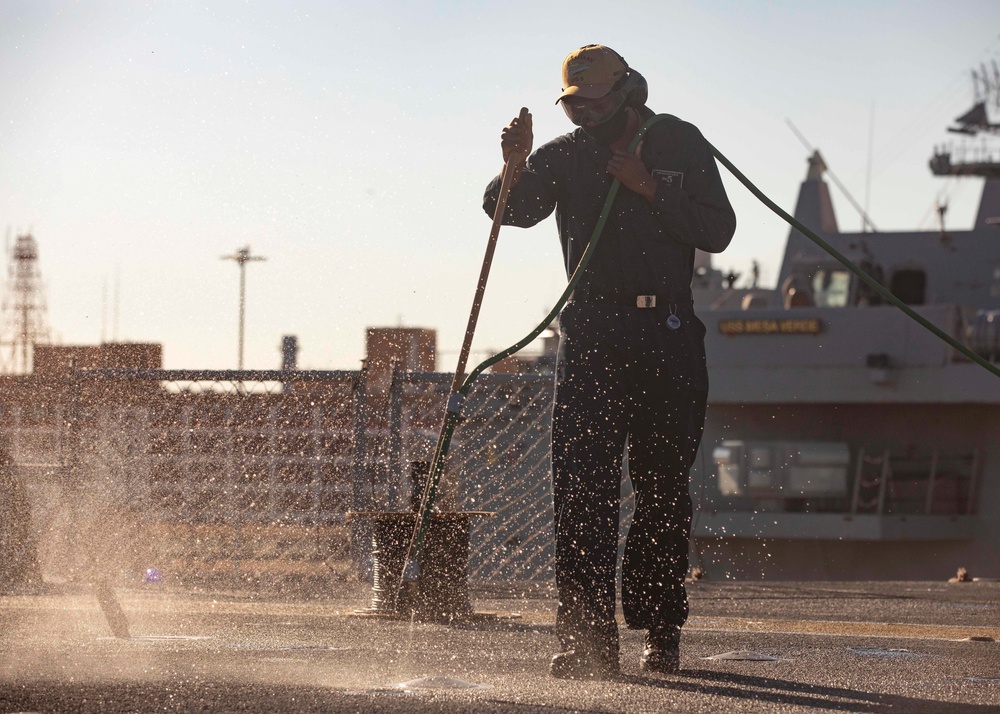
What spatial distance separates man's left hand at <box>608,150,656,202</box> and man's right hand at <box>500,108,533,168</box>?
1.01ft

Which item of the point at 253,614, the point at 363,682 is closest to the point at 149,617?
the point at 253,614

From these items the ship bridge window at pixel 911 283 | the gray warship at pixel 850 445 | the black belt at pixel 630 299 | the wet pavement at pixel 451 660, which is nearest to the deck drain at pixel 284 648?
the wet pavement at pixel 451 660

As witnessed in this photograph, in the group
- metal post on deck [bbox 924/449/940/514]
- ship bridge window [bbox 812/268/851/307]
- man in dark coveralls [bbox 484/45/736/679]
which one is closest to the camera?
man in dark coveralls [bbox 484/45/736/679]

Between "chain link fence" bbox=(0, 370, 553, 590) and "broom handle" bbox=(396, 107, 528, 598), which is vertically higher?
"broom handle" bbox=(396, 107, 528, 598)

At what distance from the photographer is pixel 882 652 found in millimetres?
4246

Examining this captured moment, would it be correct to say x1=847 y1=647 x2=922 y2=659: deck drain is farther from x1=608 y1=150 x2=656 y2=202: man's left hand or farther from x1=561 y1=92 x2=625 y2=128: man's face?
x1=561 y1=92 x2=625 y2=128: man's face

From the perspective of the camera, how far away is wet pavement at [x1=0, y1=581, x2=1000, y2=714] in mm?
2895

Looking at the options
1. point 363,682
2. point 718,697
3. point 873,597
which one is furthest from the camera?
point 873,597

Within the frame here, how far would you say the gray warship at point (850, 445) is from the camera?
2630cm

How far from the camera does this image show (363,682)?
10.6 feet

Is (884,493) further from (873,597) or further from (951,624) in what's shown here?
(951,624)

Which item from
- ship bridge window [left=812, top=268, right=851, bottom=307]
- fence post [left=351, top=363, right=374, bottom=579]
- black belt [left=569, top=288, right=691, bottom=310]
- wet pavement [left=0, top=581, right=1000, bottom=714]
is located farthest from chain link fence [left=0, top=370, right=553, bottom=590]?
ship bridge window [left=812, top=268, right=851, bottom=307]

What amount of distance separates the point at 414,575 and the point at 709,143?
2157mm

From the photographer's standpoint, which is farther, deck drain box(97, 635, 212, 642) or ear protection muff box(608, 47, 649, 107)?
deck drain box(97, 635, 212, 642)
